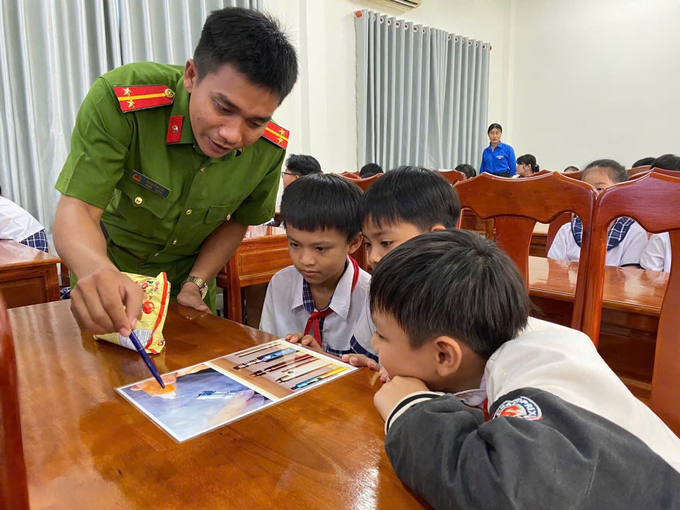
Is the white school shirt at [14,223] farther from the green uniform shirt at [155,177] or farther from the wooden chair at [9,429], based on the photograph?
the wooden chair at [9,429]

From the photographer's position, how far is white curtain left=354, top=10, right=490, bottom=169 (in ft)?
17.3

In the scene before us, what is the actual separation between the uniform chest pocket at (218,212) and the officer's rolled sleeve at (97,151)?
10.1 inches

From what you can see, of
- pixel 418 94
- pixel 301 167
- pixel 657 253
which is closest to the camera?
pixel 657 253

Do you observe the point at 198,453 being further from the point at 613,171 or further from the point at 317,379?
the point at 613,171

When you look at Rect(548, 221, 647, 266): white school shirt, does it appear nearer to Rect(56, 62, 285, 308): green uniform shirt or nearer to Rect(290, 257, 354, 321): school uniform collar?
Rect(290, 257, 354, 321): school uniform collar

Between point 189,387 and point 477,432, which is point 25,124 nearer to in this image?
point 189,387

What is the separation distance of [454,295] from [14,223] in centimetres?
264

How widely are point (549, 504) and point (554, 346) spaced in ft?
0.65

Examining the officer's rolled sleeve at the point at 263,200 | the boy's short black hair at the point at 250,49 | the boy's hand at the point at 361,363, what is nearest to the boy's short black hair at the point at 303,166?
the officer's rolled sleeve at the point at 263,200

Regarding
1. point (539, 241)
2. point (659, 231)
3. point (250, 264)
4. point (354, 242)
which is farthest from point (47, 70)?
point (659, 231)

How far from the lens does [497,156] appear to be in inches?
256

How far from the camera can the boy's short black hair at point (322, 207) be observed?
130 centimetres

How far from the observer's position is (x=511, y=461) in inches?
17.4

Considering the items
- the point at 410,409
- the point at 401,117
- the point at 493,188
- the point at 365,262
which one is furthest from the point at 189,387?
the point at 401,117
